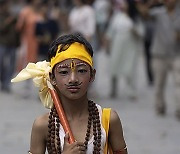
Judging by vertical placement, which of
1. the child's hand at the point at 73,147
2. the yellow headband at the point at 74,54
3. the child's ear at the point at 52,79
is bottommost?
the child's hand at the point at 73,147

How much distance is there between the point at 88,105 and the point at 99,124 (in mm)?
131

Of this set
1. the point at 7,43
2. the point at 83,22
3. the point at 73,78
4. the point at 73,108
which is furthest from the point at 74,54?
the point at 7,43

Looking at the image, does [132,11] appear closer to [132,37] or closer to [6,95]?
[132,37]

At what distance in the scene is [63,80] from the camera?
155 inches

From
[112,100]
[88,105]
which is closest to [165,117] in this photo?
[112,100]

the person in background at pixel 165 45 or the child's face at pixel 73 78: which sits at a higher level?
the person in background at pixel 165 45

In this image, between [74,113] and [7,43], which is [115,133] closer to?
[74,113]

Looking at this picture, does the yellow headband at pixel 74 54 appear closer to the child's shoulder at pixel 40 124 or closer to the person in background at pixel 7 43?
the child's shoulder at pixel 40 124

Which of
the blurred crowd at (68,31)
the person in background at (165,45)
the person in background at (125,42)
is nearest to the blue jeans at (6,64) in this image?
the blurred crowd at (68,31)

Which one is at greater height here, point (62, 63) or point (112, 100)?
point (112, 100)

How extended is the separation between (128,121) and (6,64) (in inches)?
149

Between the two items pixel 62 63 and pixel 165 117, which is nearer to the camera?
pixel 62 63

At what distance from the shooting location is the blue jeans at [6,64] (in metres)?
13.4

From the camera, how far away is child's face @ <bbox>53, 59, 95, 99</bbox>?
12.8 feet
